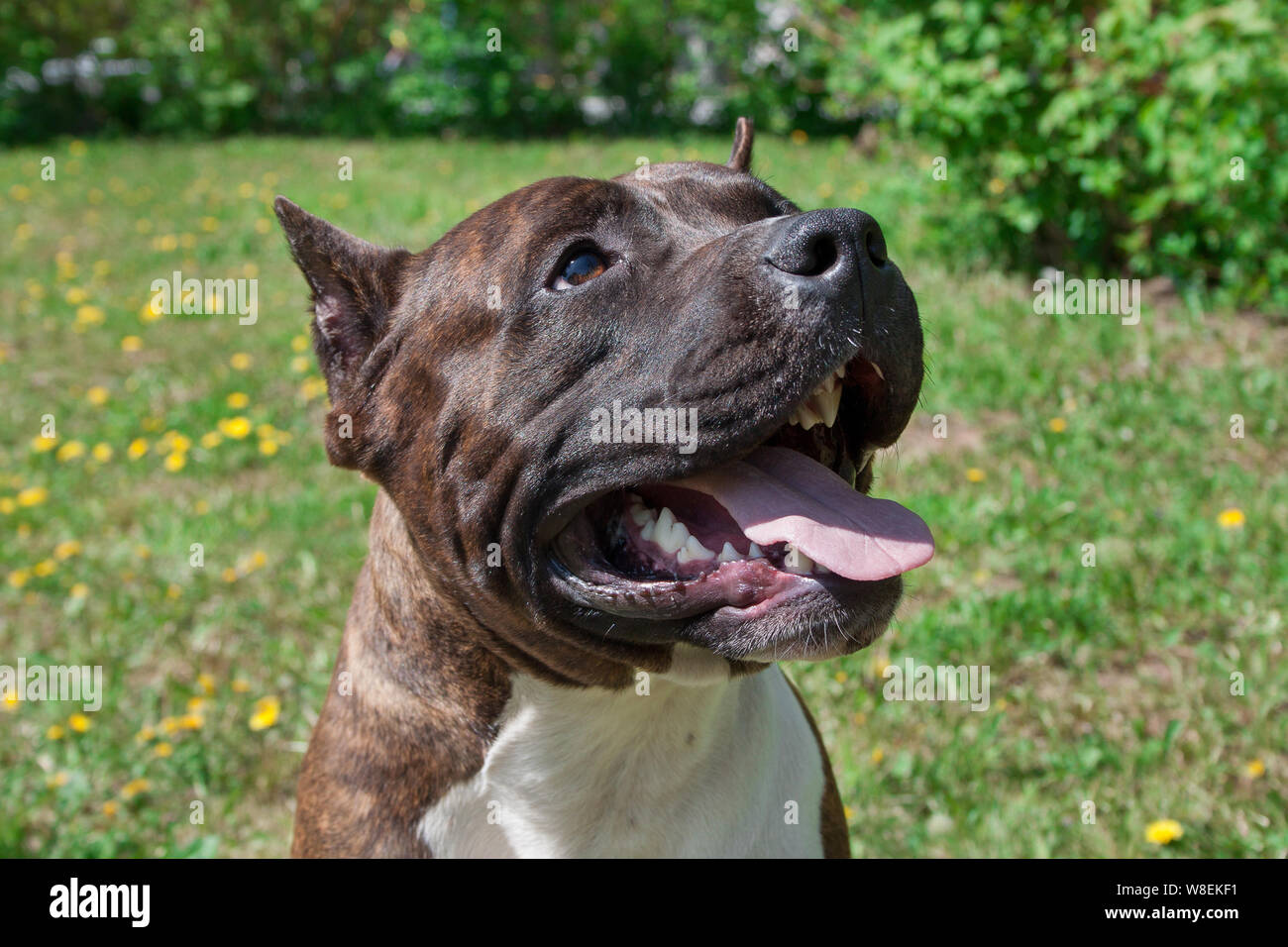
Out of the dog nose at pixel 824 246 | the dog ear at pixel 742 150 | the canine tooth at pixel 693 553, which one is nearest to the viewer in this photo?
the dog nose at pixel 824 246

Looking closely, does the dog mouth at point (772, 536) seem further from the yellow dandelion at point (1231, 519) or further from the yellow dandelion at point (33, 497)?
the yellow dandelion at point (33, 497)

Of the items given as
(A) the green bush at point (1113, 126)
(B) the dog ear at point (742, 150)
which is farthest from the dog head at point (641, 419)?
(A) the green bush at point (1113, 126)

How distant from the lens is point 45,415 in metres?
6.02

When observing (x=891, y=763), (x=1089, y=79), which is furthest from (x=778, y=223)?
(x=1089, y=79)

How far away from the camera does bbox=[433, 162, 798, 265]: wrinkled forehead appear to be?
7.85 feet

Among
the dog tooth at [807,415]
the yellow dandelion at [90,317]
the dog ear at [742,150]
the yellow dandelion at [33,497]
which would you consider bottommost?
the yellow dandelion at [33,497]

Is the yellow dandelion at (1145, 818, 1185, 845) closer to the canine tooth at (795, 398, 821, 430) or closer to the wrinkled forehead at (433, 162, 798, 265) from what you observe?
the canine tooth at (795, 398, 821, 430)

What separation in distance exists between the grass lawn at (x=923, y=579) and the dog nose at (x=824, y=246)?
100 centimetres

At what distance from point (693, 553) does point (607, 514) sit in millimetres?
226

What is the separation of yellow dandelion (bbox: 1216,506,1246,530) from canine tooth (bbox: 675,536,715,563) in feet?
9.15

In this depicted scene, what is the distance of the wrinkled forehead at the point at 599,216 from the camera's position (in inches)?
94.2

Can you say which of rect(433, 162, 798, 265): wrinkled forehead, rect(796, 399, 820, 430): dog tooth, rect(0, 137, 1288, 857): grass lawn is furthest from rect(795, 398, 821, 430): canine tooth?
rect(0, 137, 1288, 857): grass lawn

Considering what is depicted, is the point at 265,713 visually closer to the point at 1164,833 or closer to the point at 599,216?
the point at 599,216

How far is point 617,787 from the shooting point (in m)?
2.47
